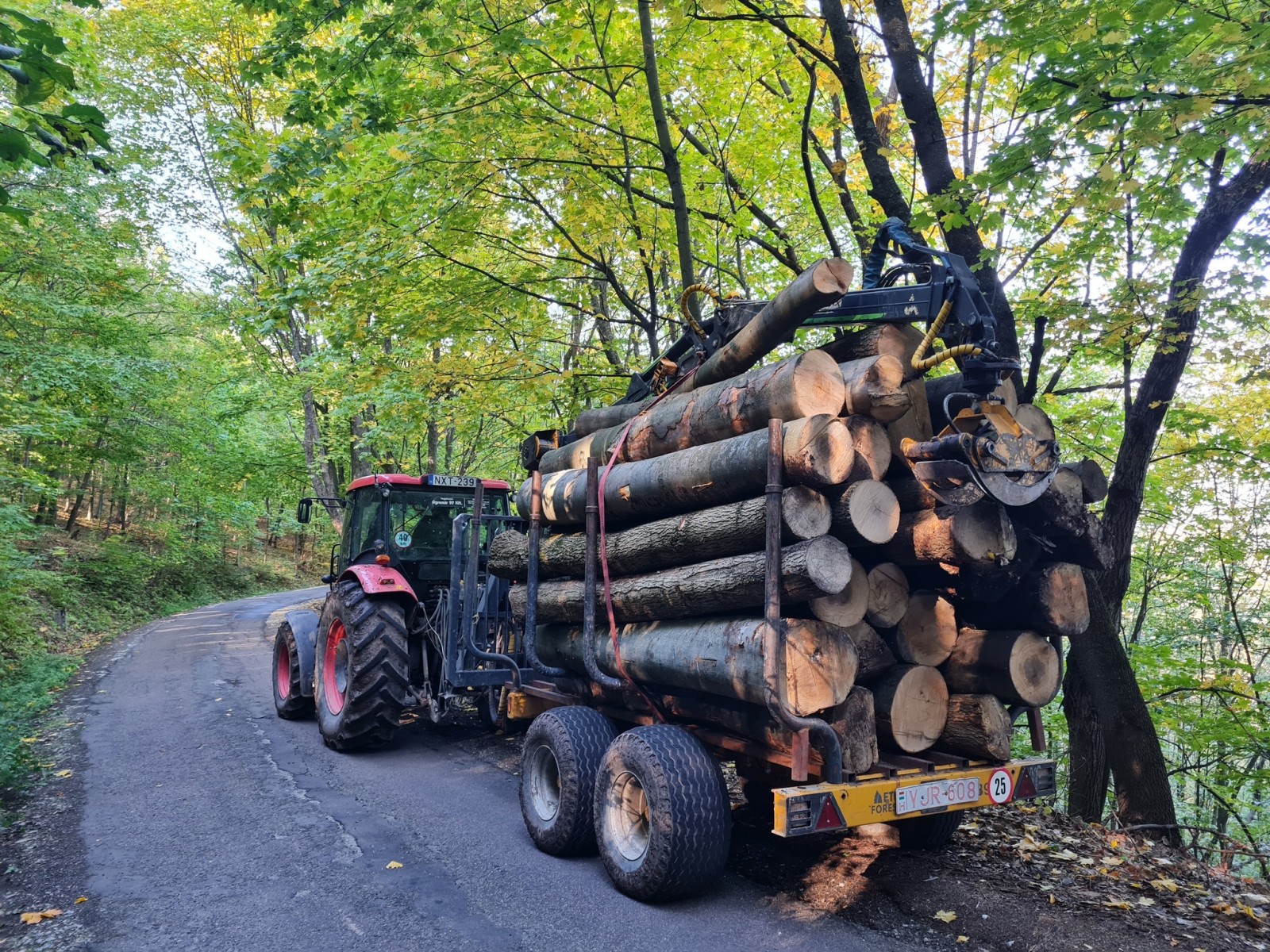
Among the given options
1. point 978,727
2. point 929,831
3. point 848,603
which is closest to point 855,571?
point 848,603

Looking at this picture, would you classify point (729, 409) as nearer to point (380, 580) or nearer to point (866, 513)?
point (866, 513)

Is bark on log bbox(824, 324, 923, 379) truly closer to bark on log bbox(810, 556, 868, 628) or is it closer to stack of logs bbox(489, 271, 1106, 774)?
stack of logs bbox(489, 271, 1106, 774)

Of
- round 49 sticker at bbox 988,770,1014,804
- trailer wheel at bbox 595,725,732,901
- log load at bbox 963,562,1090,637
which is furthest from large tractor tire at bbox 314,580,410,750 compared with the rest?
log load at bbox 963,562,1090,637

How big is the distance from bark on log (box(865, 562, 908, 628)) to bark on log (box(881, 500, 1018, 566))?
0.63ft

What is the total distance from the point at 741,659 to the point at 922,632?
116 cm

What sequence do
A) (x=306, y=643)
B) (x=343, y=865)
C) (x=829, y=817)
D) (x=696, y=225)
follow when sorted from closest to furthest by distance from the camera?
(x=829, y=817) → (x=343, y=865) → (x=306, y=643) → (x=696, y=225)

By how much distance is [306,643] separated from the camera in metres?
8.51

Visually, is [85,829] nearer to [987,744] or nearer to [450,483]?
[450,483]

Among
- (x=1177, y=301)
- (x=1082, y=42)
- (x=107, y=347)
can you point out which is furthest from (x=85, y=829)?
(x=107, y=347)

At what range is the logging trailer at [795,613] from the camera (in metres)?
3.79

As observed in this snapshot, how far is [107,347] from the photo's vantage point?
52.2ft

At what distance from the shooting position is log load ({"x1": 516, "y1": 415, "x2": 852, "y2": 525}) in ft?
12.5

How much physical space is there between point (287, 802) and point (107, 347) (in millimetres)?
13710

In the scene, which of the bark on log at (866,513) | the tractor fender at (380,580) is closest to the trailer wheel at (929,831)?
the bark on log at (866,513)
